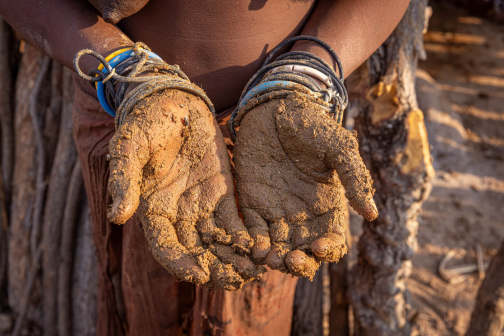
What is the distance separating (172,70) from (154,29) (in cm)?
19

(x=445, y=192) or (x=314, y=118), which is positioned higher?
(x=445, y=192)

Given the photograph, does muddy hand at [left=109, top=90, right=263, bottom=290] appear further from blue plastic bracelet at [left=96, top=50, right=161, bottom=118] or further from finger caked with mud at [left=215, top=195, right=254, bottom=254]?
blue plastic bracelet at [left=96, top=50, right=161, bottom=118]

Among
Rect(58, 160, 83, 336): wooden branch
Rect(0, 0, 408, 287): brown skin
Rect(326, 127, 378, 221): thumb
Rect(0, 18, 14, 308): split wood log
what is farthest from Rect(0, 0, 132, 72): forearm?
Rect(0, 18, 14, 308): split wood log

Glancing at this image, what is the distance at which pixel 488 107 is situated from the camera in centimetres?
538

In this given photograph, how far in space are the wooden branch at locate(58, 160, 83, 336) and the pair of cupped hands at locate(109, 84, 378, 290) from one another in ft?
4.02

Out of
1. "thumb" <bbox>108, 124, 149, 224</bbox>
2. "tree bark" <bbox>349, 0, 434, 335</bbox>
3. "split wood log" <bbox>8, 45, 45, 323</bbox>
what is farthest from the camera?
"split wood log" <bbox>8, 45, 45, 323</bbox>

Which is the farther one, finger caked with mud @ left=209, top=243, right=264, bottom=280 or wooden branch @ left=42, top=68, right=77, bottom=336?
wooden branch @ left=42, top=68, right=77, bottom=336

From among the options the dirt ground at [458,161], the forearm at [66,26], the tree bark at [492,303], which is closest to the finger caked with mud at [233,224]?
the forearm at [66,26]

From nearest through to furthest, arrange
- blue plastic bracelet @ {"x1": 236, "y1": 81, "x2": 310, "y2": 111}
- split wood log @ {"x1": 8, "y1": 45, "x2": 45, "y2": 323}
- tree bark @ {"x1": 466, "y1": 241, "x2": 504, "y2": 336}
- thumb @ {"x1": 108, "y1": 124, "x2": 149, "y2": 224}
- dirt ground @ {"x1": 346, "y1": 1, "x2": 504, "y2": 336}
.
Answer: thumb @ {"x1": 108, "y1": 124, "x2": 149, "y2": 224} → blue plastic bracelet @ {"x1": 236, "y1": 81, "x2": 310, "y2": 111} → tree bark @ {"x1": 466, "y1": 241, "x2": 504, "y2": 336} → split wood log @ {"x1": 8, "y1": 45, "x2": 45, "y2": 323} → dirt ground @ {"x1": 346, "y1": 1, "x2": 504, "y2": 336}

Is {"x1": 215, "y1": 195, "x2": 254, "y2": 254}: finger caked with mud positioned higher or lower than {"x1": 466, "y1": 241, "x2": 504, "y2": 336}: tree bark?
higher

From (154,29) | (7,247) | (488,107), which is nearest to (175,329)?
(154,29)

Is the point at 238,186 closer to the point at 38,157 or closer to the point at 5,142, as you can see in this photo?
the point at 38,157

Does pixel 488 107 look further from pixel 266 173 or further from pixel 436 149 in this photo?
pixel 266 173

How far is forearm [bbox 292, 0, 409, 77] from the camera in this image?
1.36 meters
